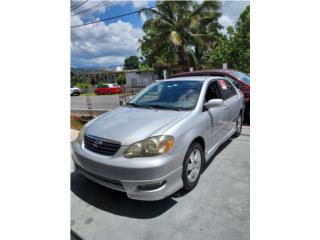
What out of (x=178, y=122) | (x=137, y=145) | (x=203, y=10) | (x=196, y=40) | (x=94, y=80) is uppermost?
(x=203, y=10)

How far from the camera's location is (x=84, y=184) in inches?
113

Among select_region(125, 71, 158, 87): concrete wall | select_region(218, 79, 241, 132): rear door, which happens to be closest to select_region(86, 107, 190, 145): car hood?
select_region(218, 79, 241, 132): rear door

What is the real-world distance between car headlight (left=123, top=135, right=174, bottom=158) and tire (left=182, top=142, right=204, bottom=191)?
37 cm

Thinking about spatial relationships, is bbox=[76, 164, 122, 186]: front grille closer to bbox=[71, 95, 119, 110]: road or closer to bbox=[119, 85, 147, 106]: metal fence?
bbox=[119, 85, 147, 106]: metal fence

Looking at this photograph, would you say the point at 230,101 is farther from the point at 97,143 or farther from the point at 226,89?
the point at 97,143

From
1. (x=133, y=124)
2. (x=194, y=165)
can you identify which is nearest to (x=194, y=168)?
(x=194, y=165)

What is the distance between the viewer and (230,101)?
3.81 m

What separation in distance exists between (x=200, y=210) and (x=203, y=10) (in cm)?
1500

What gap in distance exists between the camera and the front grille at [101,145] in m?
2.21

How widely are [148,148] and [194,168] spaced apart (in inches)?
30.9
